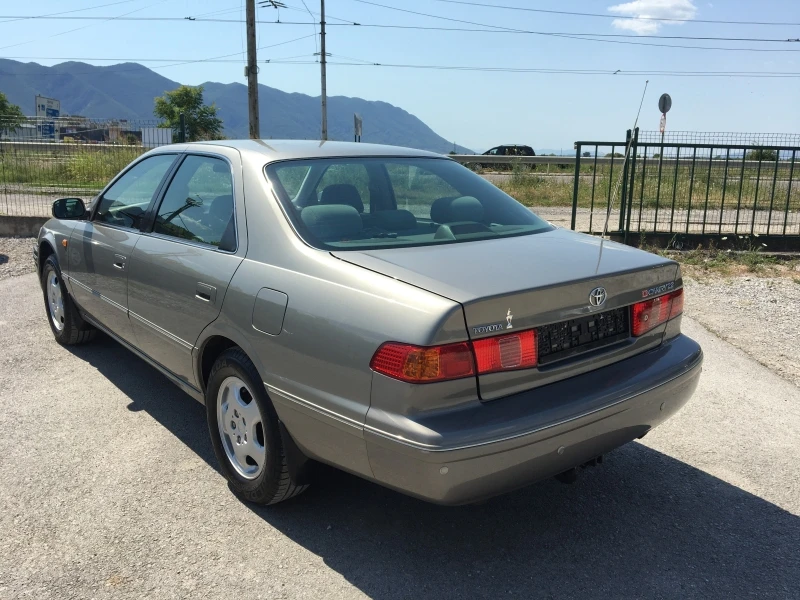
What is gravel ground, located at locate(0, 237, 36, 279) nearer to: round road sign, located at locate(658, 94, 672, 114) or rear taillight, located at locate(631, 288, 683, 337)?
rear taillight, located at locate(631, 288, 683, 337)

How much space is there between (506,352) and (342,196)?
1.35m

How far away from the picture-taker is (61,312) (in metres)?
5.52

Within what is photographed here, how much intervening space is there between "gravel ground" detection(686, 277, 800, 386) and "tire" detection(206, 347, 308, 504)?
398 cm

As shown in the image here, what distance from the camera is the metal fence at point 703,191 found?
32.7 feet

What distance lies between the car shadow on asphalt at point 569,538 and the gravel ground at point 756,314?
230 centimetres

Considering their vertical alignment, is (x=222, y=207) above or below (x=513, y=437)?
above

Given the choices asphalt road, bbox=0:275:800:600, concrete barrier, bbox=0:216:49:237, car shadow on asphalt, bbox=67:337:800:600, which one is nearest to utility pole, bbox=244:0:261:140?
concrete barrier, bbox=0:216:49:237

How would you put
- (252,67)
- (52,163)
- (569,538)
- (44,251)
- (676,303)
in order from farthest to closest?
(252,67)
(52,163)
(44,251)
(676,303)
(569,538)

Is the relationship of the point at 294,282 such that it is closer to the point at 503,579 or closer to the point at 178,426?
the point at 503,579

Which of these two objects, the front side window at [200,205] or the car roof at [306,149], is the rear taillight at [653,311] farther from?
the front side window at [200,205]

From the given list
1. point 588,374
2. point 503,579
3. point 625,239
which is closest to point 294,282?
point 588,374

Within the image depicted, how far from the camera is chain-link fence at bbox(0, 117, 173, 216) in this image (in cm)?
1273

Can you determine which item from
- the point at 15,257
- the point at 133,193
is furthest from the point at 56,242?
the point at 15,257

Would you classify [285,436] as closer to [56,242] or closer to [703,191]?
[56,242]
